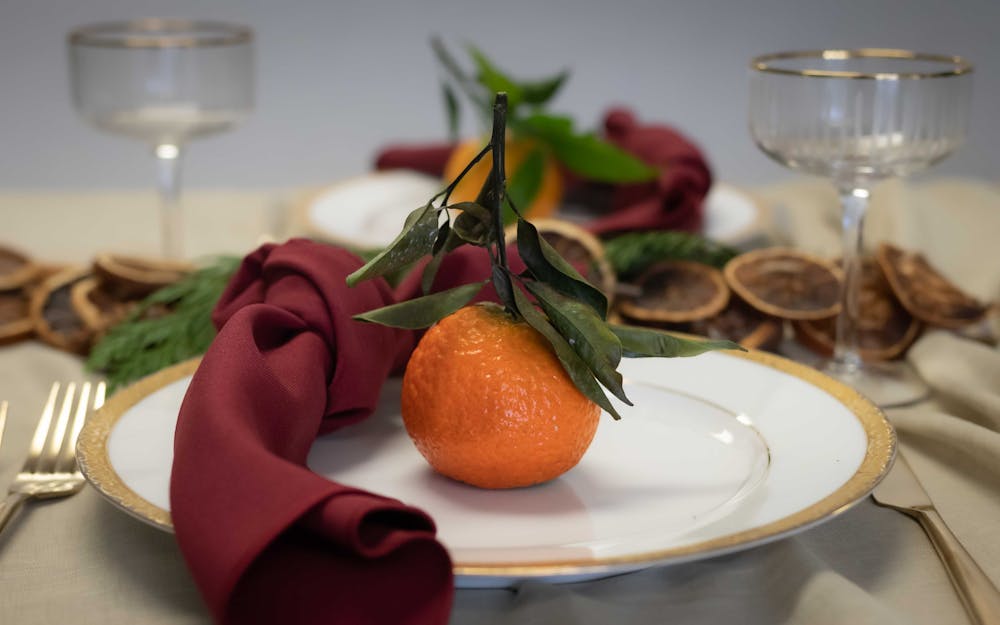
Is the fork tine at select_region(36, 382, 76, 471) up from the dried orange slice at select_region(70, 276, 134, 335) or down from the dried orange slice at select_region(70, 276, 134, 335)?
down

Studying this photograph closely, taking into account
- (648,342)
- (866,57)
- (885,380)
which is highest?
(866,57)

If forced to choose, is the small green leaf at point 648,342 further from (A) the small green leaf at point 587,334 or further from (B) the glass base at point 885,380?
(B) the glass base at point 885,380

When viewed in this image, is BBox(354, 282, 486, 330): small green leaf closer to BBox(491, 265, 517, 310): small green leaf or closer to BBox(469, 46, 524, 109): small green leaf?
BBox(491, 265, 517, 310): small green leaf

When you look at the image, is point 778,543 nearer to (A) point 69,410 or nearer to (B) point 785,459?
(B) point 785,459

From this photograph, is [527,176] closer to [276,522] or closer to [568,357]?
[568,357]

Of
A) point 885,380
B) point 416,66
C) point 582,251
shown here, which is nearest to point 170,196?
point 582,251

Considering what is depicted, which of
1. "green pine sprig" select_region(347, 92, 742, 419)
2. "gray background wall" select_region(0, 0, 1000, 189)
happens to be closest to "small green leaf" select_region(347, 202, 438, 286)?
"green pine sprig" select_region(347, 92, 742, 419)
